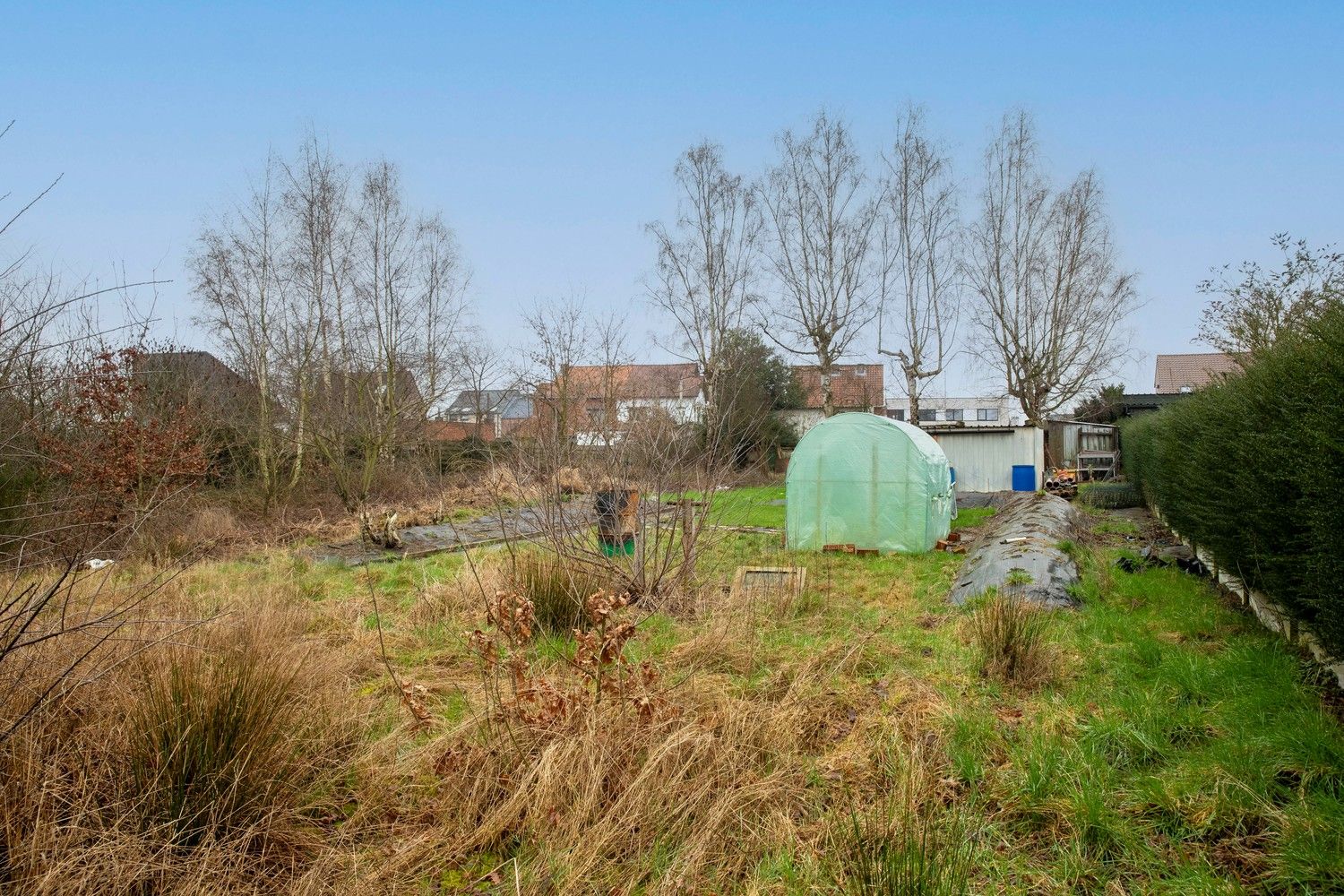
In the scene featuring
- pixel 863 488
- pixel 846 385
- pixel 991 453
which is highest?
pixel 846 385

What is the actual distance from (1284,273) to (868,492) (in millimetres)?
10240

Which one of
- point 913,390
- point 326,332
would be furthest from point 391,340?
point 913,390

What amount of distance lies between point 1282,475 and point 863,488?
27.5ft

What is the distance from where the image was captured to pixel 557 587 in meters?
6.41

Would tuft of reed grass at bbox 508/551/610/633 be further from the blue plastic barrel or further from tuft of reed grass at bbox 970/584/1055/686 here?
the blue plastic barrel

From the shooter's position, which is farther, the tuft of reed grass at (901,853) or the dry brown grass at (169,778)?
the dry brown grass at (169,778)

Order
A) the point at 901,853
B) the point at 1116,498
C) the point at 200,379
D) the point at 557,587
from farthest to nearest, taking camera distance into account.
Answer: the point at 1116,498 < the point at 200,379 < the point at 557,587 < the point at 901,853

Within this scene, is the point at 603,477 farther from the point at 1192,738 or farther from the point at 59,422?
the point at 59,422

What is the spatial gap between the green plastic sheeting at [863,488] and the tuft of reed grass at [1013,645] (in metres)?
7.41

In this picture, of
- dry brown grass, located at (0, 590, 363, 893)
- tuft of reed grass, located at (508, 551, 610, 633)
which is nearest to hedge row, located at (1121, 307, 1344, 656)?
tuft of reed grass, located at (508, 551, 610, 633)

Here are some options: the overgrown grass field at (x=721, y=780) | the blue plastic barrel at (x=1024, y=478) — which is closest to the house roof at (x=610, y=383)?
the overgrown grass field at (x=721, y=780)

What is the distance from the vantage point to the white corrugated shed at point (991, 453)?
81.6ft

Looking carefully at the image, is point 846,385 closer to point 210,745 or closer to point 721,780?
point 721,780

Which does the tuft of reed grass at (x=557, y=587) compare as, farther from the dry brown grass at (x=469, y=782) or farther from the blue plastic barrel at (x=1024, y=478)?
the blue plastic barrel at (x=1024, y=478)
